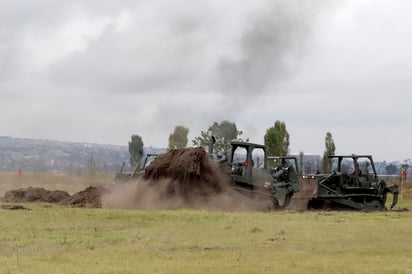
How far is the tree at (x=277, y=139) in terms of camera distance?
61862mm

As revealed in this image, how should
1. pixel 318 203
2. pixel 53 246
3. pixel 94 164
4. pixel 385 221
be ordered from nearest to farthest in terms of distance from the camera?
pixel 53 246, pixel 385 221, pixel 318 203, pixel 94 164

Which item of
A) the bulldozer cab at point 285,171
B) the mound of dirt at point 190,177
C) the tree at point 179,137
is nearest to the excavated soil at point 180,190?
the mound of dirt at point 190,177

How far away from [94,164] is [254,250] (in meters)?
41.9

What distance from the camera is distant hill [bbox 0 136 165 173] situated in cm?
5755

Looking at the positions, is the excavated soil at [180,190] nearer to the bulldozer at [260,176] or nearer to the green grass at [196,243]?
the bulldozer at [260,176]

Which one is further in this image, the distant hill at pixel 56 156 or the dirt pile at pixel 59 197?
the distant hill at pixel 56 156

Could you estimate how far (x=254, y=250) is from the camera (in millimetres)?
16125

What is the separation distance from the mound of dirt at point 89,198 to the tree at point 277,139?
30.7 meters

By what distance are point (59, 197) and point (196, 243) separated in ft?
51.7

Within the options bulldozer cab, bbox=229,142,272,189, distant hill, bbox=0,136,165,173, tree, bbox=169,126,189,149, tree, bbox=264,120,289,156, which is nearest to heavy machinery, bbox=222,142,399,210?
bulldozer cab, bbox=229,142,272,189

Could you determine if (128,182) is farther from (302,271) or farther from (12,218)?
(302,271)

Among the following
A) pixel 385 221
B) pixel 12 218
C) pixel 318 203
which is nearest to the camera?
pixel 12 218

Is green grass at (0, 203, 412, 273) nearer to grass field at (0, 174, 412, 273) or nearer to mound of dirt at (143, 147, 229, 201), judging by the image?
grass field at (0, 174, 412, 273)

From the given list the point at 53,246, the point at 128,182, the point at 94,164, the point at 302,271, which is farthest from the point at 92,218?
the point at 94,164
